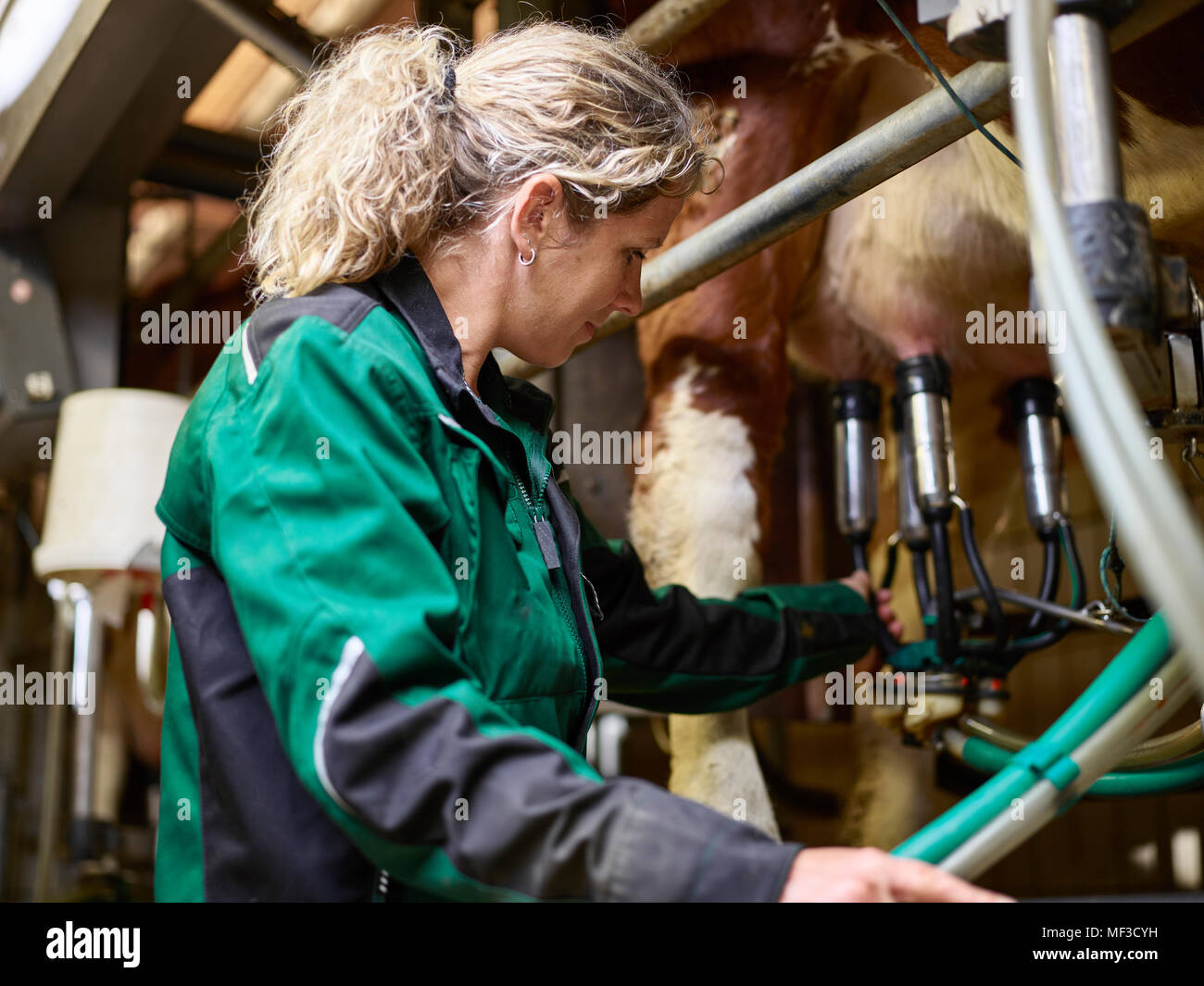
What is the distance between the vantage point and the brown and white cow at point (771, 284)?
1376 mm

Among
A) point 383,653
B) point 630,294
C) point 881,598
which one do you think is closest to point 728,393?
point 881,598

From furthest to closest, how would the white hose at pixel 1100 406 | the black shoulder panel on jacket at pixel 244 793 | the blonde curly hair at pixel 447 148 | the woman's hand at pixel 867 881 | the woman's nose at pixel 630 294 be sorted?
the woman's nose at pixel 630 294 → the blonde curly hair at pixel 447 148 → the black shoulder panel on jacket at pixel 244 793 → the woman's hand at pixel 867 881 → the white hose at pixel 1100 406

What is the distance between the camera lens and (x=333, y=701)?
1.83 ft

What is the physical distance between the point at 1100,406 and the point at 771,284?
1.11m

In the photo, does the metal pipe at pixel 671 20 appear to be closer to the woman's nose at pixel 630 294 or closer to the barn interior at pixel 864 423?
the barn interior at pixel 864 423

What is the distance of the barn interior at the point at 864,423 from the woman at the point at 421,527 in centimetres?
19

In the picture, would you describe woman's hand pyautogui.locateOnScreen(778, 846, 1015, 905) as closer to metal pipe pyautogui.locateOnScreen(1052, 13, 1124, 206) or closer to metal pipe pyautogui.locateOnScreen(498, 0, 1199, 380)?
metal pipe pyautogui.locateOnScreen(1052, 13, 1124, 206)

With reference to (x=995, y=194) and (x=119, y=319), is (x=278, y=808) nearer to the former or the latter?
(x=995, y=194)

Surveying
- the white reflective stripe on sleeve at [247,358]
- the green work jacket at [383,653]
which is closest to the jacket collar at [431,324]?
the green work jacket at [383,653]

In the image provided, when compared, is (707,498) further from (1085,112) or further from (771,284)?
(1085,112)

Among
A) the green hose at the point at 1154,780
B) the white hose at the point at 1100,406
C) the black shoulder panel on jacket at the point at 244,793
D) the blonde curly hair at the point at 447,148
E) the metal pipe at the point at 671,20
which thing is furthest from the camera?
the metal pipe at the point at 671,20

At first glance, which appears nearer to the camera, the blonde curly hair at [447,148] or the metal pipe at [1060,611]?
the blonde curly hair at [447,148]

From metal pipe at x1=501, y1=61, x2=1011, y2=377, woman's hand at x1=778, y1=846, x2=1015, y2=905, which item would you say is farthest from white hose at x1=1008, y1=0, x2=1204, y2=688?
metal pipe at x1=501, y1=61, x2=1011, y2=377

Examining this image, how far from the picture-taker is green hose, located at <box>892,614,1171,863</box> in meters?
0.70
